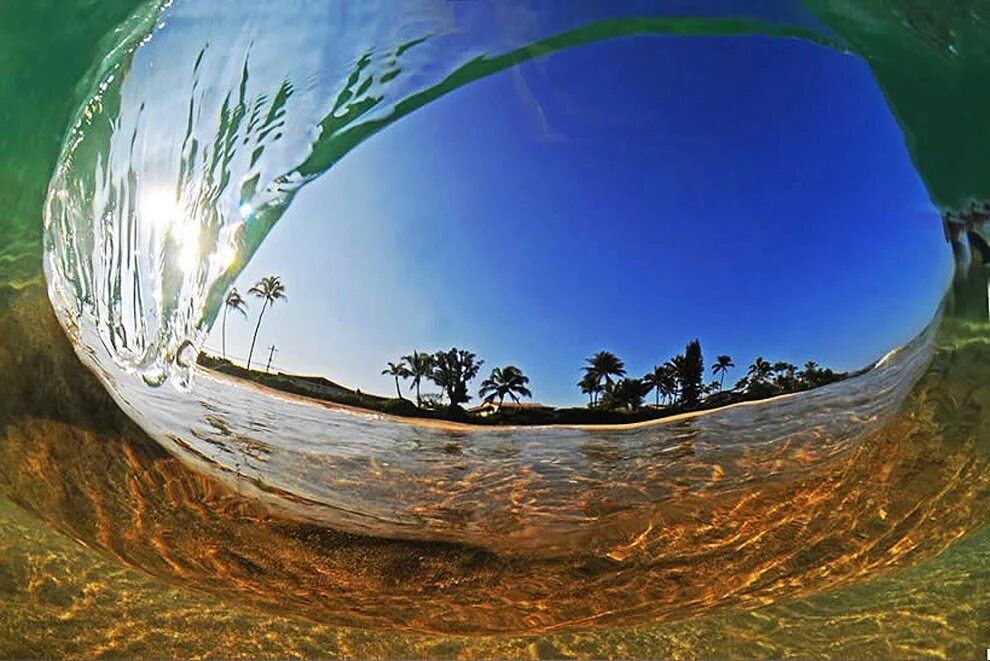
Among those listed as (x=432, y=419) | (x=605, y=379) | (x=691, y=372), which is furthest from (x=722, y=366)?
(x=432, y=419)

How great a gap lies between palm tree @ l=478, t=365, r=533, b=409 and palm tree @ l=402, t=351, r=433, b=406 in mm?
65

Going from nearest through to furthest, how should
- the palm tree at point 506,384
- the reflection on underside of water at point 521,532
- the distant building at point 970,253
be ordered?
the palm tree at point 506,384 → the reflection on underside of water at point 521,532 → the distant building at point 970,253

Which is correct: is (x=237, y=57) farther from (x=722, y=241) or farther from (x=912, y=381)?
(x=912, y=381)

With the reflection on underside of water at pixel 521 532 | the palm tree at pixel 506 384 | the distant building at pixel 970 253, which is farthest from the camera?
the distant building at pixel 970 253

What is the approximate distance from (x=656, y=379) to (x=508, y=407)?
179 millimetres

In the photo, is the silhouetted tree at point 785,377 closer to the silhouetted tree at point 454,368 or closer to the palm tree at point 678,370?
the palm tree at point 678,370

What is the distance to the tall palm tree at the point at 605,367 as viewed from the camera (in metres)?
1.07

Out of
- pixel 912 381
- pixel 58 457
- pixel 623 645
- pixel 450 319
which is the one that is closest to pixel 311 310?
pixel 450 319

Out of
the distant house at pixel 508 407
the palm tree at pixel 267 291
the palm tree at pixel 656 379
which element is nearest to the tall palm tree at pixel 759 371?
the palm tree at pixel 656 379

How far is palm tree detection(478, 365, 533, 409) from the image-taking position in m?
1.07

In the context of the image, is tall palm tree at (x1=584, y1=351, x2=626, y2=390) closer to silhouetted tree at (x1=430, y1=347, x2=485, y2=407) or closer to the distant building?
silhouetted tree at (x1=430, y1=347, x2=485, y2=407)

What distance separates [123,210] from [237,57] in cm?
25

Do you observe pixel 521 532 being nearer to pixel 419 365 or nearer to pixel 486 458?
pixel 486 458

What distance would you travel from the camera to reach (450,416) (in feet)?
3.59
